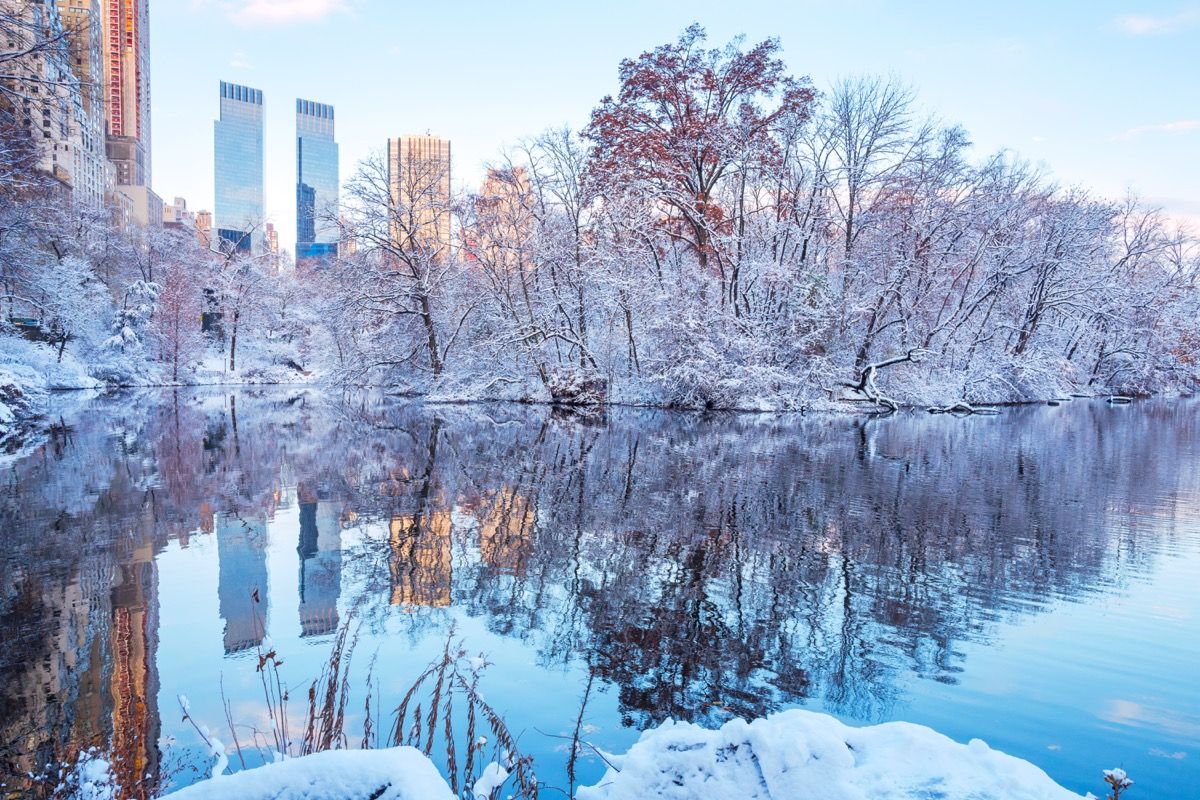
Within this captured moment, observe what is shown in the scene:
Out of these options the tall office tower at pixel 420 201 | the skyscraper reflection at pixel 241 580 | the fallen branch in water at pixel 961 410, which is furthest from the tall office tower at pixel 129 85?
the skyscraper reflection at pixel 241 580

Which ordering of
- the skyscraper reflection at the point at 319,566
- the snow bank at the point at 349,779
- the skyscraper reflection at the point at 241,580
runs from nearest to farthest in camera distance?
1. the snow bank at the point at 349,779
2. the skyscraper reflection at the point at 241,580
3. the skyscraper reflection at the point at 319,566

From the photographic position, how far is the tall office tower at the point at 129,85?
13764 cm

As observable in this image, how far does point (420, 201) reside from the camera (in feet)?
107

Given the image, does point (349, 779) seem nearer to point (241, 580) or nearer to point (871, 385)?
point (241, 580)

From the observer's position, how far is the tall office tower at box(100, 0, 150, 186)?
137638 millimetres

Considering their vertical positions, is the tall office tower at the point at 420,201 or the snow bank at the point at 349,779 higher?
the tall office tower at the point at 420,201

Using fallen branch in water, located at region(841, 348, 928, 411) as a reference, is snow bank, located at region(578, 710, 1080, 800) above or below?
below

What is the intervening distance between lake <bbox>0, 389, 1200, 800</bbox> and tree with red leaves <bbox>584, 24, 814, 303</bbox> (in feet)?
58.2

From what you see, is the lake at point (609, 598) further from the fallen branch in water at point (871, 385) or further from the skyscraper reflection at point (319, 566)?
the fallen branch in water at point (871, 385)

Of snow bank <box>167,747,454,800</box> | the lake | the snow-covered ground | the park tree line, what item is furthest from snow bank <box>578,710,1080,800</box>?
the park tree line

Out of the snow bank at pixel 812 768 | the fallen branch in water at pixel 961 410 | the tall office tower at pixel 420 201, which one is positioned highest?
the tall office tower at pixel 420 201

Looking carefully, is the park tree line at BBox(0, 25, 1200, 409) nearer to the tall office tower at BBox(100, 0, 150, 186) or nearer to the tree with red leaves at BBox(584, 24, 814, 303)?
the tree with red leaves at BBox(584, 24, 814, 303)

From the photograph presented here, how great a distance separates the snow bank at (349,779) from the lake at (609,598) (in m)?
1.81

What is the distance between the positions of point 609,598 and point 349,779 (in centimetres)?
482
